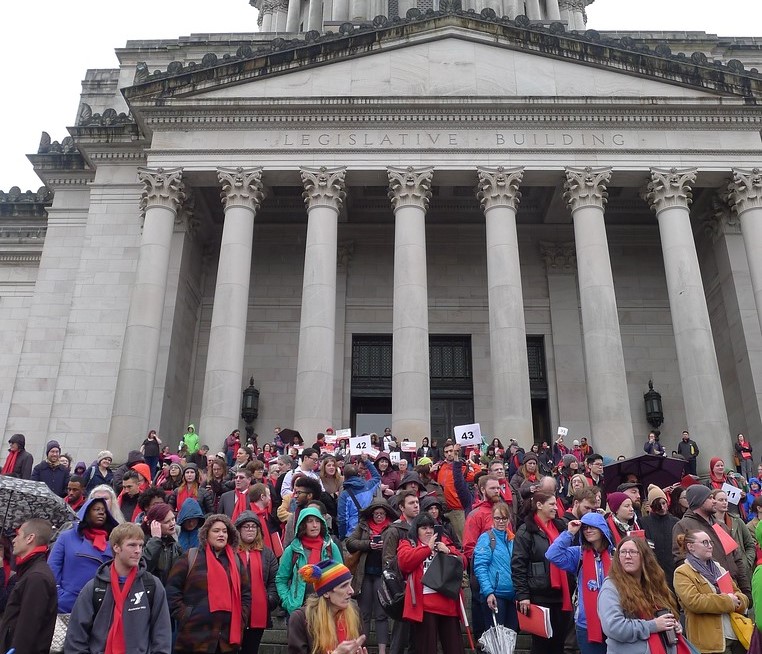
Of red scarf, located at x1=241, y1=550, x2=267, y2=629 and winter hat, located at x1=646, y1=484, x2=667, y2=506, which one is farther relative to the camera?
winter hat, located at x1=646, y1=484, x2=667, y2=506

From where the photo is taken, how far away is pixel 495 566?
8.93 meters

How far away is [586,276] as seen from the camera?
25156 mm

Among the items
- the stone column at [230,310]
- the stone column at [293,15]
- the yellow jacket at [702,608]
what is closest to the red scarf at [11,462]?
the stone column at [230,310]

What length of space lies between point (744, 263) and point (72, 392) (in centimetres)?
2595

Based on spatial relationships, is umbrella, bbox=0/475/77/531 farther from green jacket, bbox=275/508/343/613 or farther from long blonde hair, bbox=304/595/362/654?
long blonde hair, bbox=304/595/362/654

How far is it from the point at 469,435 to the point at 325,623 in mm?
13652

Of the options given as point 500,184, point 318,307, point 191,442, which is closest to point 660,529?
point 191,442

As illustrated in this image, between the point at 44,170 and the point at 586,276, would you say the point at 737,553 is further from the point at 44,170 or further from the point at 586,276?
the point at 44,170

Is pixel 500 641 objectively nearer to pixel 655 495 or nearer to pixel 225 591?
pixel 225 591

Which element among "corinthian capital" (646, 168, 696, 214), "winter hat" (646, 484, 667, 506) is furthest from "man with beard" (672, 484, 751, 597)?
"corinthian capital" (646, 168, 696, 214)

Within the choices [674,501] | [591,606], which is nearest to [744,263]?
[674,501]

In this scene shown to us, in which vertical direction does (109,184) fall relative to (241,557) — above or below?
above

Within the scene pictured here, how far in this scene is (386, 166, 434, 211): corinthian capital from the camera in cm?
2644

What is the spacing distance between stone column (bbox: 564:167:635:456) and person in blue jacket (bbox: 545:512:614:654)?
15.7m
